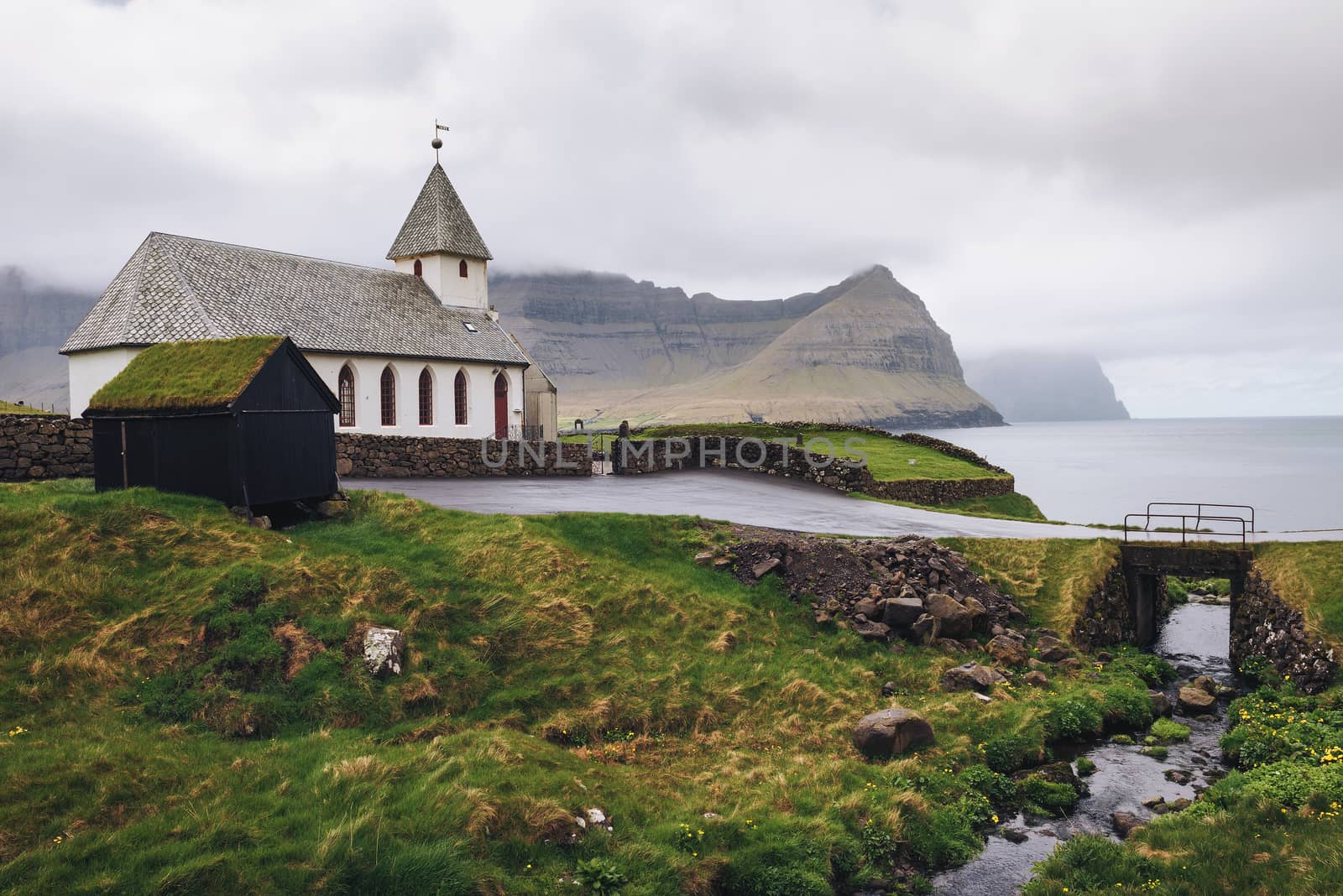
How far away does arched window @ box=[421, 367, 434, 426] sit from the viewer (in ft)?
164

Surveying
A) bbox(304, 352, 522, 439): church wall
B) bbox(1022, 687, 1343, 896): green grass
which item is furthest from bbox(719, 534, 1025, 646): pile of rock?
bbox(304, 352, 522, 439): church wall

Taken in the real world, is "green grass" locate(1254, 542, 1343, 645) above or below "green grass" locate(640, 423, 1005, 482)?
below

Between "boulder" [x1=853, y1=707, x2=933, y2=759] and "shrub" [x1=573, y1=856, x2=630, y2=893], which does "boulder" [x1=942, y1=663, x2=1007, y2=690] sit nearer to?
"boulder" [x1=853, y1=707, x2=933, y2=759]

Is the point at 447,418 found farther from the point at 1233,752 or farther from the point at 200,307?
the point at 1233,752

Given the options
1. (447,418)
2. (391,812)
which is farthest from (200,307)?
(391,812)

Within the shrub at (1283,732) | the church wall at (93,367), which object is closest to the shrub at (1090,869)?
the shrub at (1283,732)

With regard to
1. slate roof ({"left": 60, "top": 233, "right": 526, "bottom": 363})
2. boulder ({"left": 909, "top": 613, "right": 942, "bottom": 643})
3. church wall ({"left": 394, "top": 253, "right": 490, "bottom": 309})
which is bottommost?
boulder ({"left": 909, "top": 613, "right": 942, "bottom": 643})

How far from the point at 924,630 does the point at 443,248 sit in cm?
4501

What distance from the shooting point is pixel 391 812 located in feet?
37.4

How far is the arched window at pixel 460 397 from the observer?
5188 cm

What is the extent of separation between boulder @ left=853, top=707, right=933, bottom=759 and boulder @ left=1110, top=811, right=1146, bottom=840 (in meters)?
3.29

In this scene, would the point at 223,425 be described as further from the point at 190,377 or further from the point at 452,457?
the point at 452,457

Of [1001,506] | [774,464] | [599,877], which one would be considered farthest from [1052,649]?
[1001,506]

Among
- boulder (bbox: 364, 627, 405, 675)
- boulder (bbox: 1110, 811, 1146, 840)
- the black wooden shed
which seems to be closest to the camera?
boulder (bbox: 1110, 811, 1146, 840)
